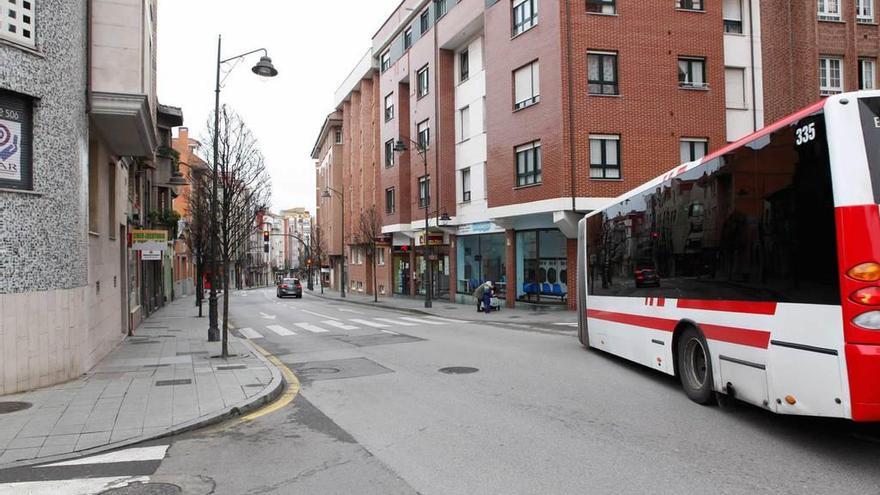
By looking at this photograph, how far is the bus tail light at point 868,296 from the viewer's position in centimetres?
446

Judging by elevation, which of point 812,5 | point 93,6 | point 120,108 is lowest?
point 120,108

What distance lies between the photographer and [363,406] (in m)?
7.76

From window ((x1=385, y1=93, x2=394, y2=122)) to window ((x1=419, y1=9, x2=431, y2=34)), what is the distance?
5756mm

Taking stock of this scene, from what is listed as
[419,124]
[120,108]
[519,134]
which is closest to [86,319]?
[120,108]

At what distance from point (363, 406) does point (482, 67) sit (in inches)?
910

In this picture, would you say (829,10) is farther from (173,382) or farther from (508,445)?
(173,382)

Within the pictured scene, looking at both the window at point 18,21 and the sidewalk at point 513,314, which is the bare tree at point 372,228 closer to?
the sidewalk at point 513,314

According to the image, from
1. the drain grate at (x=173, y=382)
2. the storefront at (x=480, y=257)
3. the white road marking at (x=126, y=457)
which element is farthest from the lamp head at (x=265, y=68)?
the storefront at (x=480, y=257)

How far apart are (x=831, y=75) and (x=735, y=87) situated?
15.0ft

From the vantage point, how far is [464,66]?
3005 cm

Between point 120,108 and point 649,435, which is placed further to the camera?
point 120,108

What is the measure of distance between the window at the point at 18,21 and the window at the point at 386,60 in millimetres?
32846

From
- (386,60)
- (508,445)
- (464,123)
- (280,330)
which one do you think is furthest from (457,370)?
(386,60)

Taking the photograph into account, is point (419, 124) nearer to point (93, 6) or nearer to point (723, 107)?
point (723, 107)
